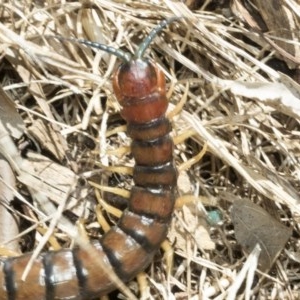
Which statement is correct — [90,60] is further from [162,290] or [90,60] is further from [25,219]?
[162,290]

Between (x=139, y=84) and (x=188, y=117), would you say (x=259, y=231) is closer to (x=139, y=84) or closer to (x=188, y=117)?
(x=188, y=117)

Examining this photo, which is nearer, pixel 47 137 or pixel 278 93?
pixel 278 93

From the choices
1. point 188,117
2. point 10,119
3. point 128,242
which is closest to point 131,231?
point 128,242

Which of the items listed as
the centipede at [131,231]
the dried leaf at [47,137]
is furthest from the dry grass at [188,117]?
the centipede at [131,231]

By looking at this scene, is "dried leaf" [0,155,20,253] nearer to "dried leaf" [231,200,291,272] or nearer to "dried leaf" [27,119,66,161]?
"dried leaf" [27,119,66,161]

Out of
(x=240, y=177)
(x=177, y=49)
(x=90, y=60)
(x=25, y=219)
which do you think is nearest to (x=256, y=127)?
(x=240, y=177)

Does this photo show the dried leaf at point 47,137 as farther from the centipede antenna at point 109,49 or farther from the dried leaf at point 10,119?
the centipede antenna at point 109,49
